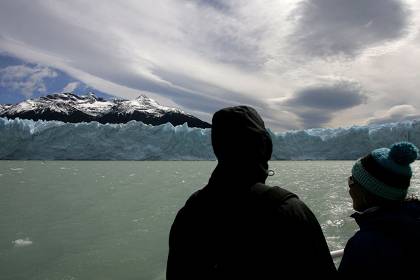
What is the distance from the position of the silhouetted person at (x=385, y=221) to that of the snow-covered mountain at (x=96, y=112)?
134 meters

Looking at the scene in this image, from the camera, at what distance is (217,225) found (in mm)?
1216

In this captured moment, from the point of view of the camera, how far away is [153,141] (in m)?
50.9

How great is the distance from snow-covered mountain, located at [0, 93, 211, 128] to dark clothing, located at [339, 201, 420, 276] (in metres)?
134

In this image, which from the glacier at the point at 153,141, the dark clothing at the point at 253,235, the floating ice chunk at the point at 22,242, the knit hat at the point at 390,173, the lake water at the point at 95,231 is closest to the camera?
the dark clothing at the point at 253,235

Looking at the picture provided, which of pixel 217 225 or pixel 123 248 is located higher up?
pixel 217 225

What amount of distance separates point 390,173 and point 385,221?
24 centimetres

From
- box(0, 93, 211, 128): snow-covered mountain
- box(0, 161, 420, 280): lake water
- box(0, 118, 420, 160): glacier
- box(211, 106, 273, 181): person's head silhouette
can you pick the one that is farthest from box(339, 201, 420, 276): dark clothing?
box(0, 93, 211, 128): snow-covered mountain

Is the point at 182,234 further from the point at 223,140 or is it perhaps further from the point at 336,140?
the point at 336,140

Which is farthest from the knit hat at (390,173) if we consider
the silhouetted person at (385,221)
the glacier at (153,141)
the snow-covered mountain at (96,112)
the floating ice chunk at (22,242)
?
the snow-covered mountain at (96,112)

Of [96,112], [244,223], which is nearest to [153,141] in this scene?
[244,223]

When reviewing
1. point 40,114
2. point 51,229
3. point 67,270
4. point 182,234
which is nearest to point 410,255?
point 182,234

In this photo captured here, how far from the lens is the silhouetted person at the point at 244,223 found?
3.66 ft

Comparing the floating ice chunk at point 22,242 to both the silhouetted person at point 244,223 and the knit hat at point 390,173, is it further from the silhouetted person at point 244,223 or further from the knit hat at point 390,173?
the knit hat at point 390,173

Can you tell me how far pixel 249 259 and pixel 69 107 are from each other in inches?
6483
